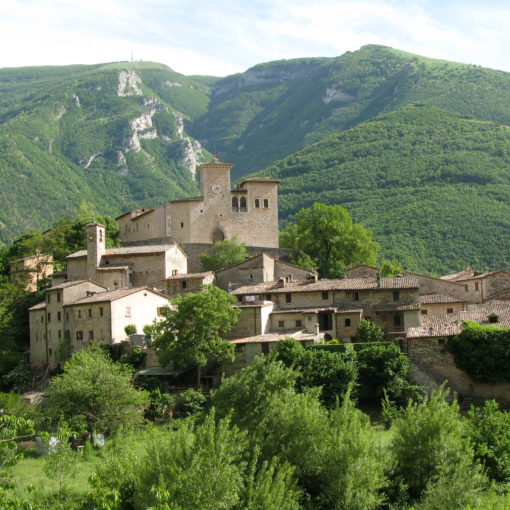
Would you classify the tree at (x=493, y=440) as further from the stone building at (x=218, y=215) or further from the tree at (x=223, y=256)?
the stone building at (x=218, y=215)

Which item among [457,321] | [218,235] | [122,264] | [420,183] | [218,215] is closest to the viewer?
[457,321]

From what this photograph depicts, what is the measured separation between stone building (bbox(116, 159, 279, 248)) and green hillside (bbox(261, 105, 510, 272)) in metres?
28.0

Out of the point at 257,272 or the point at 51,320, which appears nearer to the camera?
the point at 51,320

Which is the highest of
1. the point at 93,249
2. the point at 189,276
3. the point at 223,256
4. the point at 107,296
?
the point at 93,249

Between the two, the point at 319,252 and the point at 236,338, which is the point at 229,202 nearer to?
the point at 319,252

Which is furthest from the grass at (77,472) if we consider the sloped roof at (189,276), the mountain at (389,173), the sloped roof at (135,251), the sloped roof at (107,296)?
the mountain at (389,173)

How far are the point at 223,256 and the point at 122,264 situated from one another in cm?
840

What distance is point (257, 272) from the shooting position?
58.2 meters

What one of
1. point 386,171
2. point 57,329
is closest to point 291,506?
point 57,329

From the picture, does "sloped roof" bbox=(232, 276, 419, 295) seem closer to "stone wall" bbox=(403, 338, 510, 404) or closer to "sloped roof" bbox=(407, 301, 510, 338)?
"sloped roof" bbox=(407, 301, 510, 338)

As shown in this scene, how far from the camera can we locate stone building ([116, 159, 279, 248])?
7200 cm

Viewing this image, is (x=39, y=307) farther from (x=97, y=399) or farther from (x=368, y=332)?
(x=368, y=332)

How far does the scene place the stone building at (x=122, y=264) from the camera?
59875 millimetres

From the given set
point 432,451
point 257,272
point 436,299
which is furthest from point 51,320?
point 432,451
